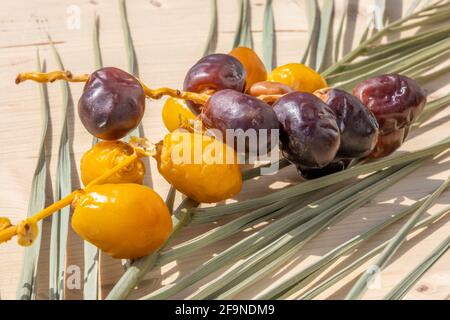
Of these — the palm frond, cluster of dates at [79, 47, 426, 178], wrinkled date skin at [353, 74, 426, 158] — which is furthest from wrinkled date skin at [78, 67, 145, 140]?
wrinkled date skin at [353, 74, 426, 158]

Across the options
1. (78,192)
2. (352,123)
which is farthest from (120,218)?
(352,123)

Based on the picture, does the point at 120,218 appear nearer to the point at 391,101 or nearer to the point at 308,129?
the point at 308,129

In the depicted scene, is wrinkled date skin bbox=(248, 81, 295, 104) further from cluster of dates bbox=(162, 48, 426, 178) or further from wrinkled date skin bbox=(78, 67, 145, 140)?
wrinkled date skin bbox=(78, 67, 145, 140)

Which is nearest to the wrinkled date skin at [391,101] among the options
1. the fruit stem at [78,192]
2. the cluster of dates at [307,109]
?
the cluster of dates at [307,109]

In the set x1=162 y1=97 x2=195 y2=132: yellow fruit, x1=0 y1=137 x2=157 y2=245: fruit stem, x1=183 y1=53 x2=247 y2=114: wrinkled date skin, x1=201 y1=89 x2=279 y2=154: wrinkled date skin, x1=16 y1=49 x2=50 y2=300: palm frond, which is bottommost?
x1=16 y1=49 x2=50 y2=300: palm frond
